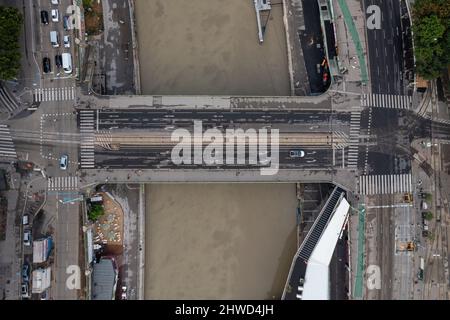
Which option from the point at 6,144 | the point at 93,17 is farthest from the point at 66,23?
the point at 6,144

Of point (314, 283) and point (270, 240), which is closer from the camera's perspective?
point (314, 283)

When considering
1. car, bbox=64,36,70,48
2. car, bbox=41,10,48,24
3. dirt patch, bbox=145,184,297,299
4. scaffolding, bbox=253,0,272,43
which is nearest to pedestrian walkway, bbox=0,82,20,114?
car, bbox=64,36,70,48

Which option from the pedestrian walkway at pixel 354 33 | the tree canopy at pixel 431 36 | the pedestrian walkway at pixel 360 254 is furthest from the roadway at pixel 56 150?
the tree canopy at pixel 431 36

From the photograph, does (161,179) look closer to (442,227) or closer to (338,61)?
(338,61)

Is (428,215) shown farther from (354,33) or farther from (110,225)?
(110,225)

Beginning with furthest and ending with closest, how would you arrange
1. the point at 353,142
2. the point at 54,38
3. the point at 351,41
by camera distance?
the point at 351,41
the point at 353,142
the point at 54,38

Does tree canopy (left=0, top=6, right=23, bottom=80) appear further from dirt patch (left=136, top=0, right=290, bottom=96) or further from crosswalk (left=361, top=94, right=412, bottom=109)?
crosswalk (left=361, top=94, right=412, bottom=109)

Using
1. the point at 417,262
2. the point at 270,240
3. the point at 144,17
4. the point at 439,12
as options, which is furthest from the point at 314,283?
the point at 144,17
